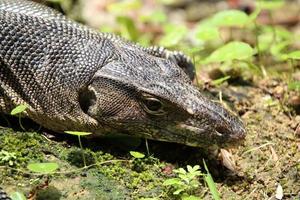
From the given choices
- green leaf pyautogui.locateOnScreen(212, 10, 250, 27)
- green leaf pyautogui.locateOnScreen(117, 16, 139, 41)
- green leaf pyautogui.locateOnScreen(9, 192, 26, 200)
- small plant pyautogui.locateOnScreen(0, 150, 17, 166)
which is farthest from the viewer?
green leaf pyautogui.locateOnScreen(117, 16, 139, 41)

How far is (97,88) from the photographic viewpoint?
5.03 metres

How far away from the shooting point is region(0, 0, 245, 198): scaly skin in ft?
16.2

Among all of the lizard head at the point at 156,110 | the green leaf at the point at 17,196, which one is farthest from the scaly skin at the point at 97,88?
the green leaf at the point at 17,196

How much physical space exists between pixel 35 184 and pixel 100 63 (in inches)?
44.9

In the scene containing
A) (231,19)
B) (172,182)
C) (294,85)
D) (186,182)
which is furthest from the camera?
(231,19)

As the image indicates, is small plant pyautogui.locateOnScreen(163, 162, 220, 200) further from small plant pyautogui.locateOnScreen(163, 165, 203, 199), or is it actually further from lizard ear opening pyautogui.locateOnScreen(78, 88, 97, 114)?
lizard ear opening pyautogui.locateOnScreen(78, 88, 97, 114)

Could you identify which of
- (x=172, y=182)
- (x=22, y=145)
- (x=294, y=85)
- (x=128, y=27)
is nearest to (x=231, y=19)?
(x=294, y=85)

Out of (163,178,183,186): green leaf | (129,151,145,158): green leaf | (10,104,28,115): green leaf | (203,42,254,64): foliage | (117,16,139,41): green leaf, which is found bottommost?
(163,178,183,186): green leaf

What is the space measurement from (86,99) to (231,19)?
8.62 feet

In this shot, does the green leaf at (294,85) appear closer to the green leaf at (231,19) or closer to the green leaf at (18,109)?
the green leaf at (231,19)

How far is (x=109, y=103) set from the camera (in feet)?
16.4

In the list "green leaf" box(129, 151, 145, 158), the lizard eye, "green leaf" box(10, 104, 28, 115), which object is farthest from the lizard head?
"green leaf" box(10, 104, 28, 115)

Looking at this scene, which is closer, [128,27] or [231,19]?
[231,19]

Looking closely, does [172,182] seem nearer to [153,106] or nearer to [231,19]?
[153,106]
